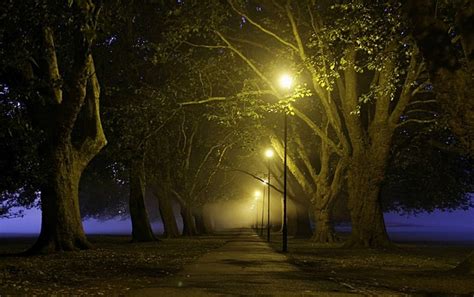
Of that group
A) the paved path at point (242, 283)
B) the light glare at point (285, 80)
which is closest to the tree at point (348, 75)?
the light glare at point (285, 80)

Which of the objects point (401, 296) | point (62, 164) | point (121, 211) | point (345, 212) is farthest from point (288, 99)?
point (121, 211)

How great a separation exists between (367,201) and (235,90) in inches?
433

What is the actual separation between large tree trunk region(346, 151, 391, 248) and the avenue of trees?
61 mm

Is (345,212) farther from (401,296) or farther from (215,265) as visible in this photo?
(401,296)

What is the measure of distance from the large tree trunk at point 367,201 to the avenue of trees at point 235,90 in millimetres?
61

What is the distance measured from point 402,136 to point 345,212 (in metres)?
45.2

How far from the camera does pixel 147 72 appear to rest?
124 ft

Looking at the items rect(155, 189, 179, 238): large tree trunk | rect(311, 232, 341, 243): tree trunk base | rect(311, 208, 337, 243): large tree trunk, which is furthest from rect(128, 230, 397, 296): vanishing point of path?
rect(155, 189, 179, 238): large tree trunk

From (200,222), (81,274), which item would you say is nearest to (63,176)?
(81,274)

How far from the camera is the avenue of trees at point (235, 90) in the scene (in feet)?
54.3

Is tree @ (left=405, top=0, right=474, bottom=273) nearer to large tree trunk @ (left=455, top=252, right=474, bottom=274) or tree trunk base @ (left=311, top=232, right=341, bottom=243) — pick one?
large tree trunk @ (left=455, top=252, right=474, bottom=274)

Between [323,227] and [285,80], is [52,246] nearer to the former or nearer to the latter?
[285,80]

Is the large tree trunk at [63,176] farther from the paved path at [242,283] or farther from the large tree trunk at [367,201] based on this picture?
the large tree trunk at [367,201]

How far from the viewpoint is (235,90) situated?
34.2m
